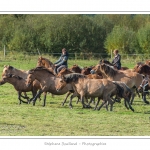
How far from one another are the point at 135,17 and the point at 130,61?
2473cm

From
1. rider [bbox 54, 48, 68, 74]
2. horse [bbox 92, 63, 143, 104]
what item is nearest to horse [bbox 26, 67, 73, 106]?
horse [bbox 92, 63, 143, 104]

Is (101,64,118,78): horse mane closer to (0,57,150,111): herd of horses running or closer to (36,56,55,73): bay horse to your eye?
(0,57,150,111): herd of horses running

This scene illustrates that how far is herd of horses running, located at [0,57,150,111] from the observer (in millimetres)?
18984

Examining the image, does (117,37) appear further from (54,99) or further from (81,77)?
(81,77)

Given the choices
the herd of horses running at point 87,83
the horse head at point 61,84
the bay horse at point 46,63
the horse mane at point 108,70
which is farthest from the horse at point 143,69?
the horse head at point 61,84

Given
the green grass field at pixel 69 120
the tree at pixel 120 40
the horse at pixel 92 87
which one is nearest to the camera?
the green grass field at pixel 69 120

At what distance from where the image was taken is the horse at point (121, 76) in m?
21.2

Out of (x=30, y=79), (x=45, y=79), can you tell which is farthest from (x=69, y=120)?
(x=30, y=79)

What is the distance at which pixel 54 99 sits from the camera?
909 inches

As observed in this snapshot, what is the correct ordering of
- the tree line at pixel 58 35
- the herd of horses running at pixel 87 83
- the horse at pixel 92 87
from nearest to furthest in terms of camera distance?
the horse at pixel 92 87 → the herd of horses running at pixel 87 83 → the tree line at pixel 58 35

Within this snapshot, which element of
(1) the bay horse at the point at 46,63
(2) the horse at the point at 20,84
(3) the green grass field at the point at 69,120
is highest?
(1) the bay horse at the point at 46,63

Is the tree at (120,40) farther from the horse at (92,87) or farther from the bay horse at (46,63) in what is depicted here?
the horse at (92,87)

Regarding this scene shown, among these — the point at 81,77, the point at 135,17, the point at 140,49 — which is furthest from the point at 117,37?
the point at 81,77

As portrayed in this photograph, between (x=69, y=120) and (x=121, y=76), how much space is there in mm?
5613
